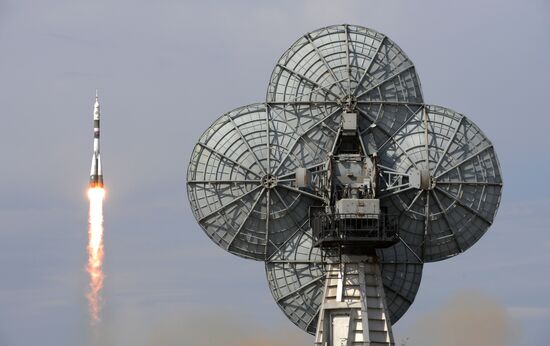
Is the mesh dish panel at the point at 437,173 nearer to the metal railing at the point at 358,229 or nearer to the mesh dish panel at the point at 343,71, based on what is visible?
the mesh dish panel at the point at 343,71

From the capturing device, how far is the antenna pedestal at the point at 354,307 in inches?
4006

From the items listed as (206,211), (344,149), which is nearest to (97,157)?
(206,211)

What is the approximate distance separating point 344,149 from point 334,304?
12.4 metres

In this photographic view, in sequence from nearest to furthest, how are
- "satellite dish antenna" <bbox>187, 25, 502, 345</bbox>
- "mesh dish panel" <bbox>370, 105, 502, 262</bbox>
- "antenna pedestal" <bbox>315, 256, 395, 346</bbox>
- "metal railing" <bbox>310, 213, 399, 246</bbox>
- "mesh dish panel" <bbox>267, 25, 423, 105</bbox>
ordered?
1. "metal railing" <bbox>310, 213, 399, 246</bbox>
2. "antenna pedestal" <bbox>315, 256, 395, 346</bbox>
3. "satellite dish antenna" <bbox>187, 25, 502, 345</bbox>
4. "mesh dish panel" <bbox>370, 105, 502, 262</bbox>
5. "mesh dish panel" <bbox>267, 25, 423, 105</bbox>

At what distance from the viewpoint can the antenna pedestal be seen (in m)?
102

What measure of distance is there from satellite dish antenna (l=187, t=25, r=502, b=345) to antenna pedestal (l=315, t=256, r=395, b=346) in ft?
0.33

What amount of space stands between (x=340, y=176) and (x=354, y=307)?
10.1m

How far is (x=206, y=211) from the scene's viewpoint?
104 meters

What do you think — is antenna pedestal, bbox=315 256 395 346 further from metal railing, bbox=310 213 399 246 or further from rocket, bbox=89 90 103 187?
rocket, bbox=89 90 103 187

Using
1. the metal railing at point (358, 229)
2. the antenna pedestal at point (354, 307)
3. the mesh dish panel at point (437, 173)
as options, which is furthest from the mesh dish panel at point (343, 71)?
the antenna pedestal at point (354, 307)

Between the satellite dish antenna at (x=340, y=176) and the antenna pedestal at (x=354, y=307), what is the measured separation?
0.33 ft

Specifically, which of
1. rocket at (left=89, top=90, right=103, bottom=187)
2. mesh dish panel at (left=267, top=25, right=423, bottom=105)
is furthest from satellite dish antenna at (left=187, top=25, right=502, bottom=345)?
rocket at (left=89, top=90, right=103, bottom=187)

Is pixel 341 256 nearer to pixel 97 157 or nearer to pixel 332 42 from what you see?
pixel 332 42

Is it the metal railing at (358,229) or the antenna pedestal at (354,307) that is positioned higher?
the metal railing at (358,229)
